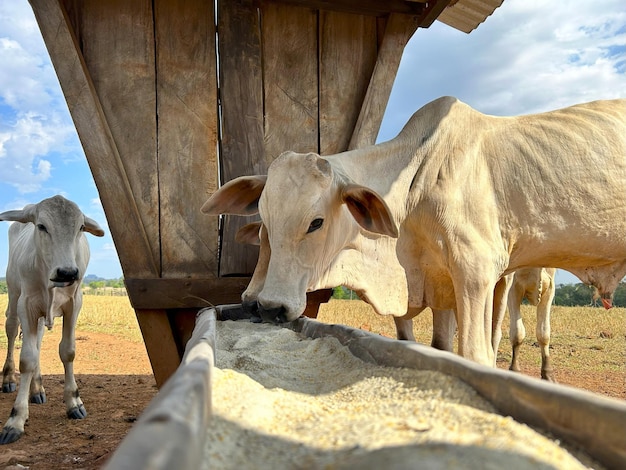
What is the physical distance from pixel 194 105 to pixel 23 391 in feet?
9.77

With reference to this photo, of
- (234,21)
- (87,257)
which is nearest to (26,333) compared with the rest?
(87,257)

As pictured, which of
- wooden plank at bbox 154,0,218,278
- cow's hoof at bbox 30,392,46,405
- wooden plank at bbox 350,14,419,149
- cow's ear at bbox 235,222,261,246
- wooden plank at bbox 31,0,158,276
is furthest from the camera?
cow's hoof at bbox 30,392,46,405

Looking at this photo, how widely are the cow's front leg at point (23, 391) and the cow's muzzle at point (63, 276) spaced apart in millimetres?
741

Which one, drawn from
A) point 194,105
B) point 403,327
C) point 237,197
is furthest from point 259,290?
point 194,105

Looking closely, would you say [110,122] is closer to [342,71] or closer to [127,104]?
[127,104]

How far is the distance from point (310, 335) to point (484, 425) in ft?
5.04

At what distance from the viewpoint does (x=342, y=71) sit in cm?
373

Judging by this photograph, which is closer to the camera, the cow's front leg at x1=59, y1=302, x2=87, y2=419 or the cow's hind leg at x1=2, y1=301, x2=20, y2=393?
the cow's front leg at x1=59, y1=302, x2=87, y2=419

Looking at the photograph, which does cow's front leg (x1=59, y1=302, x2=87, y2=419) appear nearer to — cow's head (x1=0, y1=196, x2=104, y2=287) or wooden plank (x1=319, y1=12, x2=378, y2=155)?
cow's head (x1=0, y1=196, x2=104, y2=287)

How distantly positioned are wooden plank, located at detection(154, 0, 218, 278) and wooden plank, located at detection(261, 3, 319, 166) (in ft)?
1.24

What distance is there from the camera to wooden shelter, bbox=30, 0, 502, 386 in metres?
3.24

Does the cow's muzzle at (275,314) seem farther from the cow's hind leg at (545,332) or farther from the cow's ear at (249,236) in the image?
the cow's hind leg at (545,332)

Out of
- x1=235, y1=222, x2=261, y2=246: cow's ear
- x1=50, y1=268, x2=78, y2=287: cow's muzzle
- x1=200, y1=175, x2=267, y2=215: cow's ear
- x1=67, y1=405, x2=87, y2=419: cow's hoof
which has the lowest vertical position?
x1=67, y1=405, x2=87, y2=419: cow's hoof

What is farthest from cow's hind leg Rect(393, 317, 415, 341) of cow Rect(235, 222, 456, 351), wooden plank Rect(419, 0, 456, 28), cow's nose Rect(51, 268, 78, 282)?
cow's nose Rect(51, 268, 78, 282)
